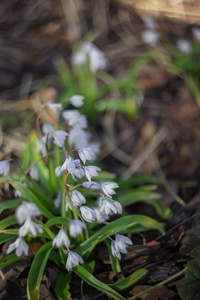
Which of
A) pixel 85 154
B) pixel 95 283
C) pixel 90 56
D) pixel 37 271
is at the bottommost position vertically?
pixel 95 283

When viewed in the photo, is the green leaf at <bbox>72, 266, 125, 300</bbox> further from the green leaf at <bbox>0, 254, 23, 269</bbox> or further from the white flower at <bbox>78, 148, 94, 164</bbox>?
the white flower at <bbox>78, 148, 94, 164</bbox>

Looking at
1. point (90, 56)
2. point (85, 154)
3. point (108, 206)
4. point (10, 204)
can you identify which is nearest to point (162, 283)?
point (108, 206)

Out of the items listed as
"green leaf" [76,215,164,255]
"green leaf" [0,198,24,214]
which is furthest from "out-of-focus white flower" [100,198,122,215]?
"green leaf" [0,198,24,214]

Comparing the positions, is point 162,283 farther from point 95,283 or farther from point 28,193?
point 28,193

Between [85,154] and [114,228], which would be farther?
[114,228]

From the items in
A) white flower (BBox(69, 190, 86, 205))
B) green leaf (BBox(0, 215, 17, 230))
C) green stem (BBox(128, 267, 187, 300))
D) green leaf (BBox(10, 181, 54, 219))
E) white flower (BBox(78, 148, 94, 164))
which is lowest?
green stem (BBox(128, 267, 187, 300))

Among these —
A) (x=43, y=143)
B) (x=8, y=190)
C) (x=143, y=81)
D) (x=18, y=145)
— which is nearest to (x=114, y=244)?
(x=43, y=143)
